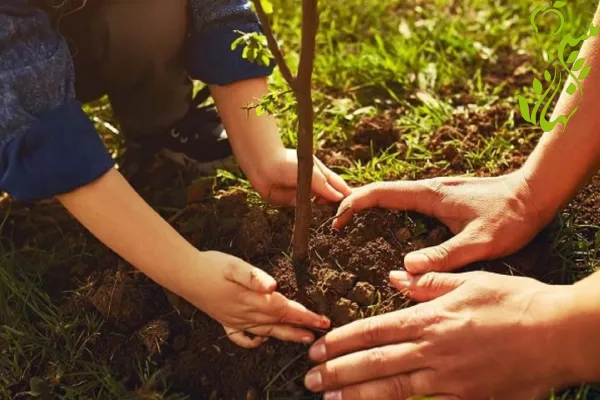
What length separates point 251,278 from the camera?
177 cm

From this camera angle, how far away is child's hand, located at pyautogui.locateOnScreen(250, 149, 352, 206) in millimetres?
2080

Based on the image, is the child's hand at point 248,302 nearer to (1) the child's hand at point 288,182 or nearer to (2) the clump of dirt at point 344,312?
(2) the clump of dirt at point 344,312

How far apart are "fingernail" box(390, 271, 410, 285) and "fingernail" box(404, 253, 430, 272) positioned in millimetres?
18

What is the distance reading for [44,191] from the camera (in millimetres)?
1753

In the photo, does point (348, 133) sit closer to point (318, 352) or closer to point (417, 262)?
point (417, 262)

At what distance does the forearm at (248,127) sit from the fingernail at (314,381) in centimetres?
63

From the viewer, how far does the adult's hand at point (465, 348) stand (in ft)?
5.26

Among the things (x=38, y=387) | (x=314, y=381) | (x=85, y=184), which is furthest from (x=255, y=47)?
(x=38, y=387)

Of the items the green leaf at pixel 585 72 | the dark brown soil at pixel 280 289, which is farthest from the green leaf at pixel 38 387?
the green leaf at pixel 585 72

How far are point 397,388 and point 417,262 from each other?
338 millimetres

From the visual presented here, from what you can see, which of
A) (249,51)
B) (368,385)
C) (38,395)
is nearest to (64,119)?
(249,51)

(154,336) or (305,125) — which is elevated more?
(305,125)

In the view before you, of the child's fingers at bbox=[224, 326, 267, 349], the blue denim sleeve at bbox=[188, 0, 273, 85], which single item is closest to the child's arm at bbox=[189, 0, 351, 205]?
the blue denim sleeve at bbox=[188, 0, 273, 85]

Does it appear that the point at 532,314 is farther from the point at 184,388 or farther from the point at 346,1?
the point at 346,1
